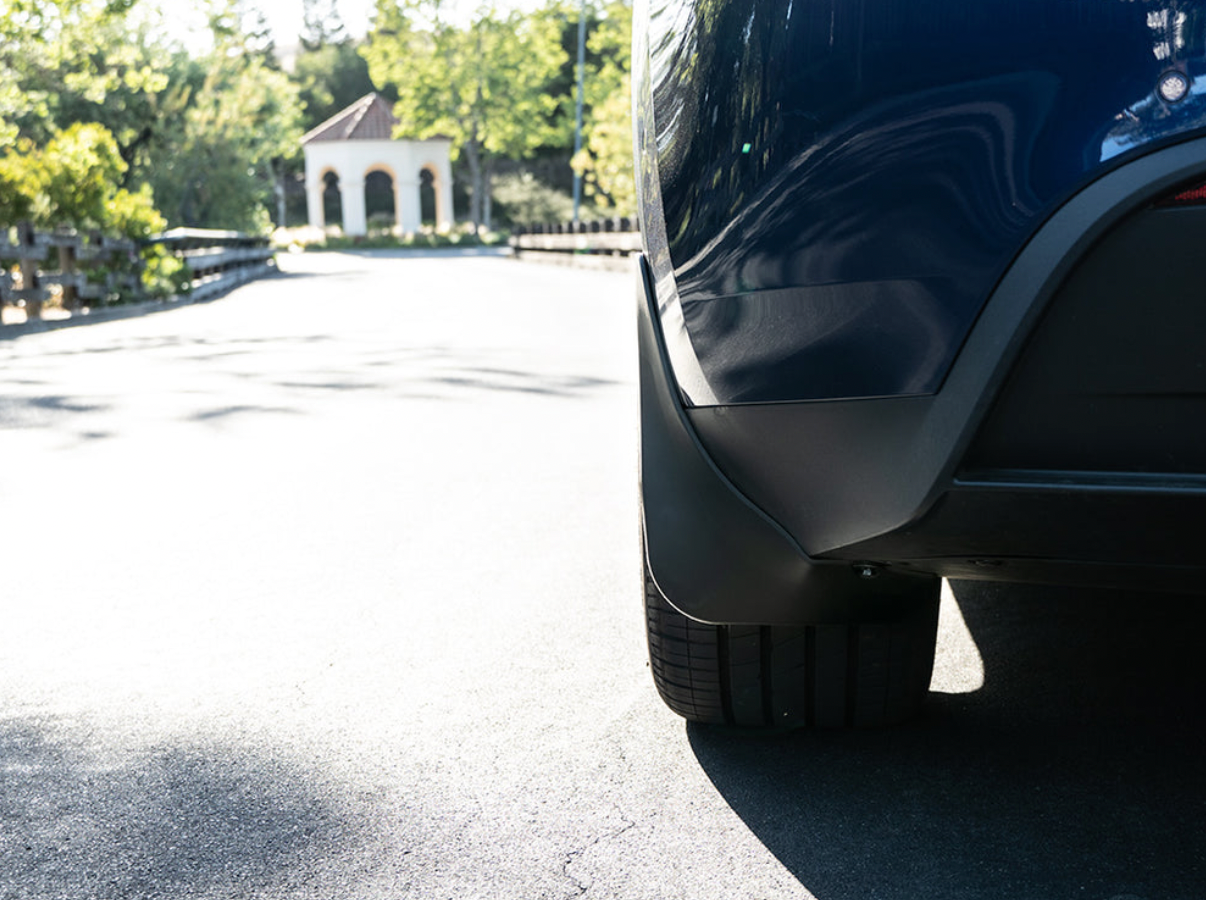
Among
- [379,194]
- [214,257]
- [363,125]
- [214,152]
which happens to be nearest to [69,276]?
[214,257]

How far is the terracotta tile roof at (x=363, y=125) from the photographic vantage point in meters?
58.7

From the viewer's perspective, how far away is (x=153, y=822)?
6.87 ft

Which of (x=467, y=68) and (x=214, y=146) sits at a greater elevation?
(x=467, y=68)

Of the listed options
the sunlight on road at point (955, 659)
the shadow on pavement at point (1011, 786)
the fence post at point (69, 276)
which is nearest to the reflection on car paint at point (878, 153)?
the shadow on pavement at point (1011, 786)

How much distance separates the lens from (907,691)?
2.37 meters

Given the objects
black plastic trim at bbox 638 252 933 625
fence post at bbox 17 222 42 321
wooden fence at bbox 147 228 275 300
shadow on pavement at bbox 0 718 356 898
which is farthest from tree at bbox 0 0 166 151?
black plastic trim at bbox 638 252 933 625

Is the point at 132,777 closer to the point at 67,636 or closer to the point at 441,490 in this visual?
the point at 67,636

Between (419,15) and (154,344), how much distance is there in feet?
148

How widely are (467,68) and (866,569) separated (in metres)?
53.0

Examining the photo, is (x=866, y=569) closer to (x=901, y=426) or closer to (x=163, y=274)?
(x=901, y=426)

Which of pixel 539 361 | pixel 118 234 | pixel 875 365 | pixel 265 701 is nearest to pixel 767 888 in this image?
pixel 875 365

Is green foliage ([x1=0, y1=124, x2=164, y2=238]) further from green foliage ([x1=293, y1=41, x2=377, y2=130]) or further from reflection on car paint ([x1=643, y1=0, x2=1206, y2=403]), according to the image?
green foliage ([x1=293, y1=41, x2=377, y2=130])

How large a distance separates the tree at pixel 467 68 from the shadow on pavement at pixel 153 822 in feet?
166

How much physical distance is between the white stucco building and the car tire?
5539cm
